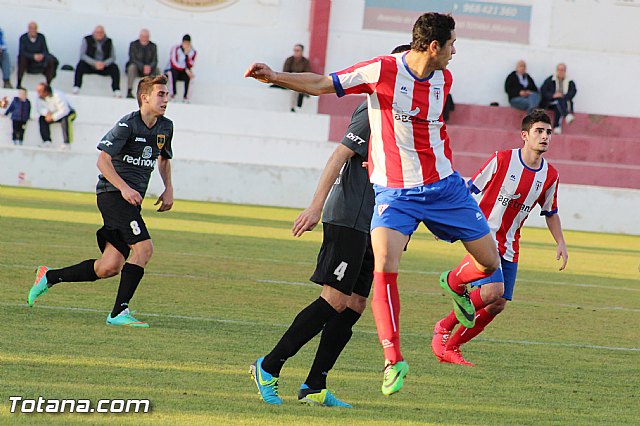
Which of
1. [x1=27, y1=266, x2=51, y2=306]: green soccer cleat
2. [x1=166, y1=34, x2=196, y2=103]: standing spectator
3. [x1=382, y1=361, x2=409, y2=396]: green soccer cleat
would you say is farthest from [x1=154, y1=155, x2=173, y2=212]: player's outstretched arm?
[x1=166, y1=34, x2=196, y2=103]: standing spectator

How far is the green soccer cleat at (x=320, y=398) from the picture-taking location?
19.2 ft

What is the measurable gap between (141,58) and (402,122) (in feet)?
77.3

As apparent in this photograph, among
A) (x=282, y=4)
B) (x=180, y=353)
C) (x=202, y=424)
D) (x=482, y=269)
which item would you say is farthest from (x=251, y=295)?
(x=282, y=4)

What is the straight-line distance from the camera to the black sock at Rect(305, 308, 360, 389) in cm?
597

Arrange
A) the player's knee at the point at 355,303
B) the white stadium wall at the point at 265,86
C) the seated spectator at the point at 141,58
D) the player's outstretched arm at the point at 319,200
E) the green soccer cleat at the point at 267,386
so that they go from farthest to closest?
the seated spectator at the point at 141,58 → the white stadium wall at the point at 265,86 → the player's knee at the point at 355,303 → the green soccer cleat at the point at 267,386 → the player's outstretched arm at the point at 319,200

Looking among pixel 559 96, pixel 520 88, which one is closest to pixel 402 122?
pixel 559 96

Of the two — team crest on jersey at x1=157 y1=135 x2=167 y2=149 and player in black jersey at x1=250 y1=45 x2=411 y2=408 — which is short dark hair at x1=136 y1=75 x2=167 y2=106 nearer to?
team crest on jersey at x1=157 y1=135 x2=167 y2=149

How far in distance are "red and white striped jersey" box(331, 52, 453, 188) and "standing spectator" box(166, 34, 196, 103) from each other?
76.8 ft

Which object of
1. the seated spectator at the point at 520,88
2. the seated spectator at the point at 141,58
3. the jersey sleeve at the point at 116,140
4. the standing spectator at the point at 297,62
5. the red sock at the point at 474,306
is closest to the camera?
the red sock at the point at 474,306

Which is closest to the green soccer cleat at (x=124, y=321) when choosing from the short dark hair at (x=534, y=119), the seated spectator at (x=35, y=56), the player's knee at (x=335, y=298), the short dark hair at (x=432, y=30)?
the player's knee at (x=335, y=298)

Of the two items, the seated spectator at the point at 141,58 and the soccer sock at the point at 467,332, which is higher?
the seated spectator at the point at 141,58

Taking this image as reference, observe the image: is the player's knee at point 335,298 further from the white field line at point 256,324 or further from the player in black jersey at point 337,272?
the white field line at point 256,324

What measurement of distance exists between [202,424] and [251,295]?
5.12 metres

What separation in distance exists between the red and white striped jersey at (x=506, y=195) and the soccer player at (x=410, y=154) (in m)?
2.01
